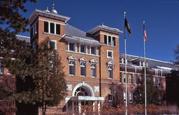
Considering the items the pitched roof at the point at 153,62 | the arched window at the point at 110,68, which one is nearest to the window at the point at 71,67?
the arched window at the point at 110,68

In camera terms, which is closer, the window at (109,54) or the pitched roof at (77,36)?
the pitched roof at (77,36)

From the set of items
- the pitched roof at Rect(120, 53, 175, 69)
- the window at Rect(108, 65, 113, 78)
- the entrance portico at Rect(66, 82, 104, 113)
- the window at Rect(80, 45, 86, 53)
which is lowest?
the entrance portico at Rect(66, 82, 104, 113)

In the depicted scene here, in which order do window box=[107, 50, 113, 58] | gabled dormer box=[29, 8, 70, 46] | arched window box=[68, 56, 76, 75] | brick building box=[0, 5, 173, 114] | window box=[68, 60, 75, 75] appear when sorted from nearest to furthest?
gabled dormer box=[29, 8, 70, 46], brick building box=[0, 5, 173, 114], arched window box=[68, 56, 76, 75], window box=[68, 60, 75, 75], window box=[107, 50, 113, 58]

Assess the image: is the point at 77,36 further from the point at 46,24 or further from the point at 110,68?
the point at 110,68

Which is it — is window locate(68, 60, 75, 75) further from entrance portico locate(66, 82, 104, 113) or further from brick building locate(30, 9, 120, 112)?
entrance portico locate(66, 82, 104, 113)

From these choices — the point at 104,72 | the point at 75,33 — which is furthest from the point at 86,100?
the point at 75,33

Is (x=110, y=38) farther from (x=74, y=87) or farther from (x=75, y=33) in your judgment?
(x=74, y=87)

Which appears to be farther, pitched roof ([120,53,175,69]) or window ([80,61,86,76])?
pitched roof ([120,53,175,69])

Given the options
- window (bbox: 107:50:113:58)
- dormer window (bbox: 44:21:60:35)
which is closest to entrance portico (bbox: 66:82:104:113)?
window (bbox: 107:50:113:58)

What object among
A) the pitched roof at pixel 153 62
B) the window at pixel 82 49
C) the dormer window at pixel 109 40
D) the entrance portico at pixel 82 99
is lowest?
the entrance portico at pixel 82 99

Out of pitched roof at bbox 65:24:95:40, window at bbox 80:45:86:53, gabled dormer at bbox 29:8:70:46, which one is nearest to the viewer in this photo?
gabled dormer at bbox 29:8:70:46

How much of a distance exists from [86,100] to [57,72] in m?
14.5

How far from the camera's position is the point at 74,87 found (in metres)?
61.7

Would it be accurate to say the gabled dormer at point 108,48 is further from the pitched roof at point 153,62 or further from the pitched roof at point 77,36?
the pitched roof at point 153,62
